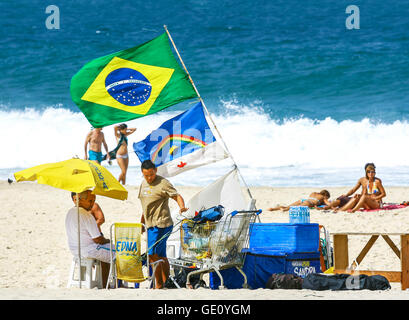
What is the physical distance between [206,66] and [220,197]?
71.8ft

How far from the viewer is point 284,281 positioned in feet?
20.8

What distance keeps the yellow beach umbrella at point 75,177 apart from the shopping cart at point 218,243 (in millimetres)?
870

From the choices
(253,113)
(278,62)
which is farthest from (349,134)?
(278,62)

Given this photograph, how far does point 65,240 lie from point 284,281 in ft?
15.5

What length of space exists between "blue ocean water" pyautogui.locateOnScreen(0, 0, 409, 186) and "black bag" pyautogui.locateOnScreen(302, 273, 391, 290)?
35.2 feet

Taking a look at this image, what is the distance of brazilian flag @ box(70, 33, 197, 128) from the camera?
27.4ft

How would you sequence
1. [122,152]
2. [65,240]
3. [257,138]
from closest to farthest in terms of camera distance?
1. [65,240]
2. [122,152]
3. [257,138]

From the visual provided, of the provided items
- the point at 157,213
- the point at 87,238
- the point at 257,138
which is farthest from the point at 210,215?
the point at 257,138

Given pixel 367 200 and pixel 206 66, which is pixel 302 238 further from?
pixel 206 66

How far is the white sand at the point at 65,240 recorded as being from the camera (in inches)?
227

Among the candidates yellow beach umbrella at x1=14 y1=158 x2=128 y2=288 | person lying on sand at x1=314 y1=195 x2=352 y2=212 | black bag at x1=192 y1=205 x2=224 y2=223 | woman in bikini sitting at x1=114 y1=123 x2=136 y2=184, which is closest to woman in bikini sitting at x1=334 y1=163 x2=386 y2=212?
person lying on sand at x1=314 y1=195 x2=352 y2=212

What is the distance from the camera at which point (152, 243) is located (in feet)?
23.0

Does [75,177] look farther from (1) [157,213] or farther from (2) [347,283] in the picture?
(2) [347,283]
